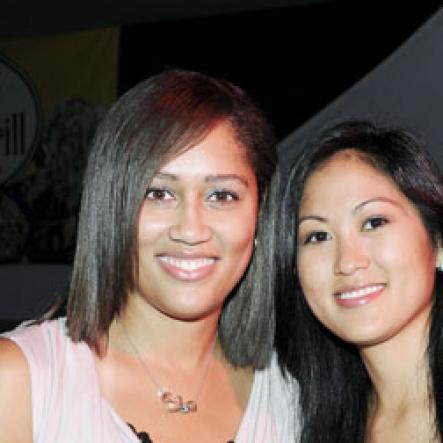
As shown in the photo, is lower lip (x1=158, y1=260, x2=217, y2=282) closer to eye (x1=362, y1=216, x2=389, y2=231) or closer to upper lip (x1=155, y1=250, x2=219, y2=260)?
upper lip (x1=155, y1=250, x2=219, y2=260)

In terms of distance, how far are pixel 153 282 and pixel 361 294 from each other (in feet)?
1.48

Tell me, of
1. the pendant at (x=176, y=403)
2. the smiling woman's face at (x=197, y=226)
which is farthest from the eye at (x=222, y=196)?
the pendant at (x=176, y=403)

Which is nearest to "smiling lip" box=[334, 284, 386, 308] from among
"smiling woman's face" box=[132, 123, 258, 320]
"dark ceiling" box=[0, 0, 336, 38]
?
"smiling woman's face" box=[132, 123, 258, 320]

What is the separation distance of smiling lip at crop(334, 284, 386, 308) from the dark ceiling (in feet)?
8.70

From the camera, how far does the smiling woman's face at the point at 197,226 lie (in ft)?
4.94

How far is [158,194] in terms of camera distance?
1520mm

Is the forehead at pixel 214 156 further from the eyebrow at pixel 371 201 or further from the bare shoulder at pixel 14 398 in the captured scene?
the bare shoulder at pixel 14 398

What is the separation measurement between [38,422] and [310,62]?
114 inches

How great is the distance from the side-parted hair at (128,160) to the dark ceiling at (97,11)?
251 centimetres

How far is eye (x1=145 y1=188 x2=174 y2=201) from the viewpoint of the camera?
151cm

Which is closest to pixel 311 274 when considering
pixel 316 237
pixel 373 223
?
pixel 316 237

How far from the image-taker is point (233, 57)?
4.09 metres

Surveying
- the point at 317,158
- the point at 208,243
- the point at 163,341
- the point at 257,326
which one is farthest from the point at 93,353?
the point at 317,158

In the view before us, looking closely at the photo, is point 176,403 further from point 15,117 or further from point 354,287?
point 15,117
